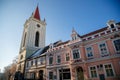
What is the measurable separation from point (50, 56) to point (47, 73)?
4146 millimetres

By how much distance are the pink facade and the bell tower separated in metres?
15.1

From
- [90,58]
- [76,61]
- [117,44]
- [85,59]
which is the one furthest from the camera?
[76,61]

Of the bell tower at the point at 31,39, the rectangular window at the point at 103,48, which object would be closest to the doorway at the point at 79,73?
the rectangular window at the point at 103,48

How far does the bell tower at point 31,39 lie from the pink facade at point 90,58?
1512 centimetres

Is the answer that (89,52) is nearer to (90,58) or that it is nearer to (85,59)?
(90,58)

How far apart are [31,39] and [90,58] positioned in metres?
25.4

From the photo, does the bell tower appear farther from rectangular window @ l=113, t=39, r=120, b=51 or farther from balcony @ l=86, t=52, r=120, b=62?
rectangular window @ l=113, t=39, r=120, b=51

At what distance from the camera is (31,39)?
119 ft

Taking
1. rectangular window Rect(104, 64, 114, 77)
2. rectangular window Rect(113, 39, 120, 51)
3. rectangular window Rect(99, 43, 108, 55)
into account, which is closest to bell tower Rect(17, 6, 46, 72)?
rectangular window Rect(99, 43, 108, 55)

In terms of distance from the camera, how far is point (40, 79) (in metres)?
24.8

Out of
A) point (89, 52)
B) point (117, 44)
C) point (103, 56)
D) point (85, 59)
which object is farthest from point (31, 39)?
point (117, 44)

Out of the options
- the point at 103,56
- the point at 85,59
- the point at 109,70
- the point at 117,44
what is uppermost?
the point at 117,44

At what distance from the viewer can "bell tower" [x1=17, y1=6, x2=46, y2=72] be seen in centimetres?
3459

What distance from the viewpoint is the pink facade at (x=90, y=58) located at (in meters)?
14.9
